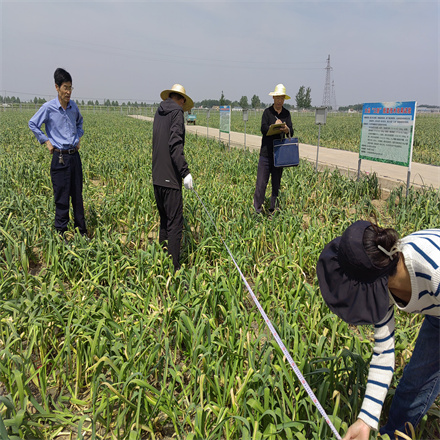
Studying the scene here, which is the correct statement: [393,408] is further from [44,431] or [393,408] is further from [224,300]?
[44,431]

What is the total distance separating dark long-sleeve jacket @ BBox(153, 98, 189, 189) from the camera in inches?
126

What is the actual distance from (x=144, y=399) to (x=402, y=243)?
4.54 feet

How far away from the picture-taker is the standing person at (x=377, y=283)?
116cm

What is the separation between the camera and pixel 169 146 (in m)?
3.27

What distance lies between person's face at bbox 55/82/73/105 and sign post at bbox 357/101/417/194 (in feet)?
13.9

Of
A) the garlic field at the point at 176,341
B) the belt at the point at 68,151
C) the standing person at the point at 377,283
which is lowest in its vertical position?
the garlic field at the point at 176,341

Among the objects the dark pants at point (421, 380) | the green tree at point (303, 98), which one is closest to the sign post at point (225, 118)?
the dark pants at point (421, 380)

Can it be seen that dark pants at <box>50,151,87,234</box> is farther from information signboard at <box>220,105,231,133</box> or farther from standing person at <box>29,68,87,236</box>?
information signboard at <box>220,105,231,133</box>

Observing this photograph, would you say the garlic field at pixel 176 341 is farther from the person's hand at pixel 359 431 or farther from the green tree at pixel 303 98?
the green tree at pixel 303 98

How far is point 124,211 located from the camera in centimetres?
453

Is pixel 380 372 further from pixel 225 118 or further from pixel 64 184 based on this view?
pixel 225 118

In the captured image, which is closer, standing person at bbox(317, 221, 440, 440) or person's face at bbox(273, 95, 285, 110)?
standing person at bbox(317, 221, 440, 440)

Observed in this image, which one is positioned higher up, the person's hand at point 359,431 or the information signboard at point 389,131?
the information signboard at point 389,131

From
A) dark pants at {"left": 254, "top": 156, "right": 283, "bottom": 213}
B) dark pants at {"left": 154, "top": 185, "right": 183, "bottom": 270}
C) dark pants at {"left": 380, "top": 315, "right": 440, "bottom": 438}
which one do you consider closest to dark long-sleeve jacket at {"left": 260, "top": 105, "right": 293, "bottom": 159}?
dark pants at {"left": 254, "top": 156, "right": 283, "bottom": 213}
